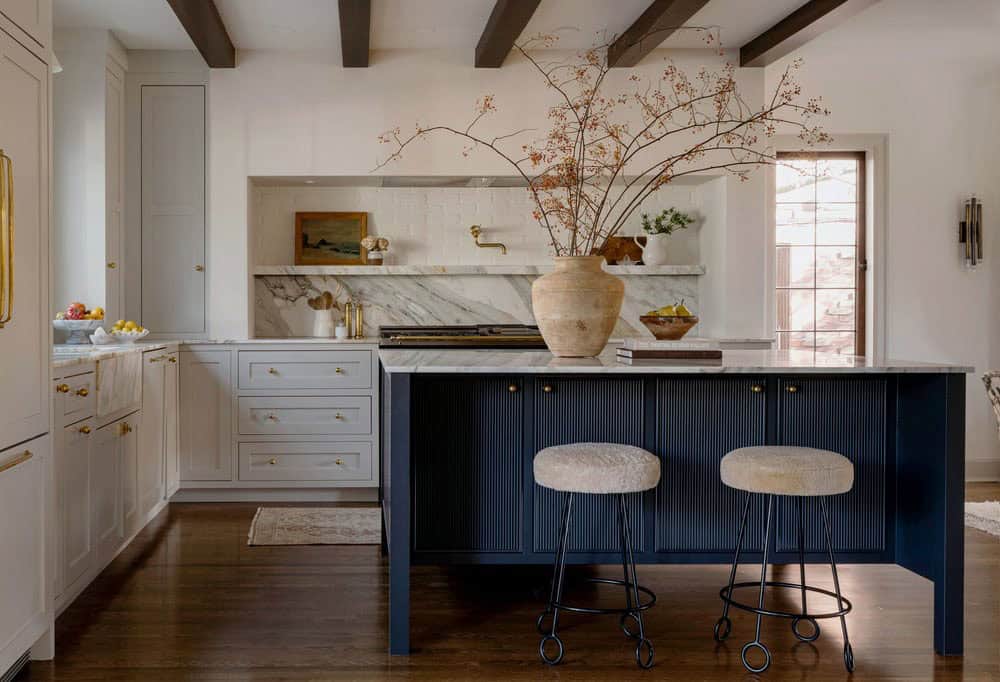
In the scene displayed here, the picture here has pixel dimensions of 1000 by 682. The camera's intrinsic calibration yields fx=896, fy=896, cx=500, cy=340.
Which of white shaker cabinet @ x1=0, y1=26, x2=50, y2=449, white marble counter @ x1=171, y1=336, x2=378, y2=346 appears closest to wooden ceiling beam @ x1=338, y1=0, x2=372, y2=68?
white marble counter @ x1=171, y1=336, x2=378, y2=346

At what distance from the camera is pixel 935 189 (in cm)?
590

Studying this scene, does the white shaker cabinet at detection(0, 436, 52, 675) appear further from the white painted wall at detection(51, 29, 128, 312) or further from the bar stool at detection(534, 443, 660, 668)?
the white painted wall at detection(51, 29, 128, 312)

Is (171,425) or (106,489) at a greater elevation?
(171,425)

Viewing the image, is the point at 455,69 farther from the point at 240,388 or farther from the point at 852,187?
the point at 852,187

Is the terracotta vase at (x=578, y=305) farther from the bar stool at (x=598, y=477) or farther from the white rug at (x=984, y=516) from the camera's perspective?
the white rug at (x=984, y=516)

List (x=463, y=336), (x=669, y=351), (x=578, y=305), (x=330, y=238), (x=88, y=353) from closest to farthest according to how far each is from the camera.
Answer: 1. (x=669, y=351)
2. (x=578, y=305)
3. (x=88, y=353)
4. (x=463, y=336)
5. (x=330, y=238)

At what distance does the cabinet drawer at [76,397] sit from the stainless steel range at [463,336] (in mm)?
1926

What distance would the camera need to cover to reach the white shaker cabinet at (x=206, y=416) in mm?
5082

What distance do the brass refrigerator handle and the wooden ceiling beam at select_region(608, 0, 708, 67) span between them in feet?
8.39

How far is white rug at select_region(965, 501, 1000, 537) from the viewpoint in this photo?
4473 mm

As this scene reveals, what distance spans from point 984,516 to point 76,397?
14.4 ft

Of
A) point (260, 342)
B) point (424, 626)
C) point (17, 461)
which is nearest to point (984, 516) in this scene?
point (424, 626)

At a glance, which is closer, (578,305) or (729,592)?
(729,592)

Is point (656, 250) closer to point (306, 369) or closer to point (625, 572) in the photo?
point (306, 369)
